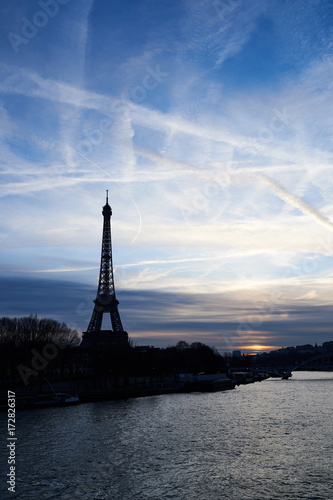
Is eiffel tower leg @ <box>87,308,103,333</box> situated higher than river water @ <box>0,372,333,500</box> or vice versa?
eiffel tower leg @ <box>87,308,103,333</box>

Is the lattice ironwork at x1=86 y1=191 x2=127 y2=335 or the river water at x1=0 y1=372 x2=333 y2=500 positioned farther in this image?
the lattice ironwork at x1=86 y1=191 x2=127 y2=335

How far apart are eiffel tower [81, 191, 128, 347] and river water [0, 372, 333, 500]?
5482 cm

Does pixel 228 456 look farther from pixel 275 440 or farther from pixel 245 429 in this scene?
pixel 245 429

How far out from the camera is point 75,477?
61.0 feet

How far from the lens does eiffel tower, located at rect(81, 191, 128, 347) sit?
92.4 m

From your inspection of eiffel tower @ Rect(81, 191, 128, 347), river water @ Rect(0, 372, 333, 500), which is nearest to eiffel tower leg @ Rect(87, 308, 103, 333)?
eiffel tower @ Rect(81, 191, 128, 347)

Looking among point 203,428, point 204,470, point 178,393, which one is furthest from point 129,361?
point 204,470

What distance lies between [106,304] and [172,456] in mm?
74678

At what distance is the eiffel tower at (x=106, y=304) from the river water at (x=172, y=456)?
54.8 m

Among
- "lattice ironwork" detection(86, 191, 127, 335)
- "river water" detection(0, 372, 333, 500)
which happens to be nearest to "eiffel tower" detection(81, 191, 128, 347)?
"lattice ironwork" detection(86, 191, 127, 335)

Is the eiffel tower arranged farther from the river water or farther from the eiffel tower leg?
the river water

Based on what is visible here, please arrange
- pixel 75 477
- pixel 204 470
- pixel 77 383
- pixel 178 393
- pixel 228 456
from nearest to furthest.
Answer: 1. pixel 75 477
2. pixel 204 470
3. pixel 228 456
4. pixel 77 383
5. pixel 178 393

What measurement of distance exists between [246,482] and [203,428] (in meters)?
12.7

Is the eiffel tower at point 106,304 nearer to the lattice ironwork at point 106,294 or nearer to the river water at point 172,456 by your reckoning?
the lattice ironwork at point 106,294
